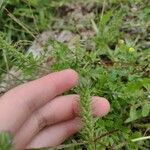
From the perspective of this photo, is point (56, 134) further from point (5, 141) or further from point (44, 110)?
point (5, 141)

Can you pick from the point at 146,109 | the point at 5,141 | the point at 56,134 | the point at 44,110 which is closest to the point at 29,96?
the point at 44,110

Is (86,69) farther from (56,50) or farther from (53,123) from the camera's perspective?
(53,123)

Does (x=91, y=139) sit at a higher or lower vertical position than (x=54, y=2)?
lower

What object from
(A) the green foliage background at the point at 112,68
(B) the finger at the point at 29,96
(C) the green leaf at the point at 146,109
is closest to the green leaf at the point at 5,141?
(B) the finger at the point at 29,96

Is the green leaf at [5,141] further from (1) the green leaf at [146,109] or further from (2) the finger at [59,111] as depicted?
(1) the green leaf at [146,109]

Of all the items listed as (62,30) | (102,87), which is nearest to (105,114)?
(102,87)

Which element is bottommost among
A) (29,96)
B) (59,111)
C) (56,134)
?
(56,134)
